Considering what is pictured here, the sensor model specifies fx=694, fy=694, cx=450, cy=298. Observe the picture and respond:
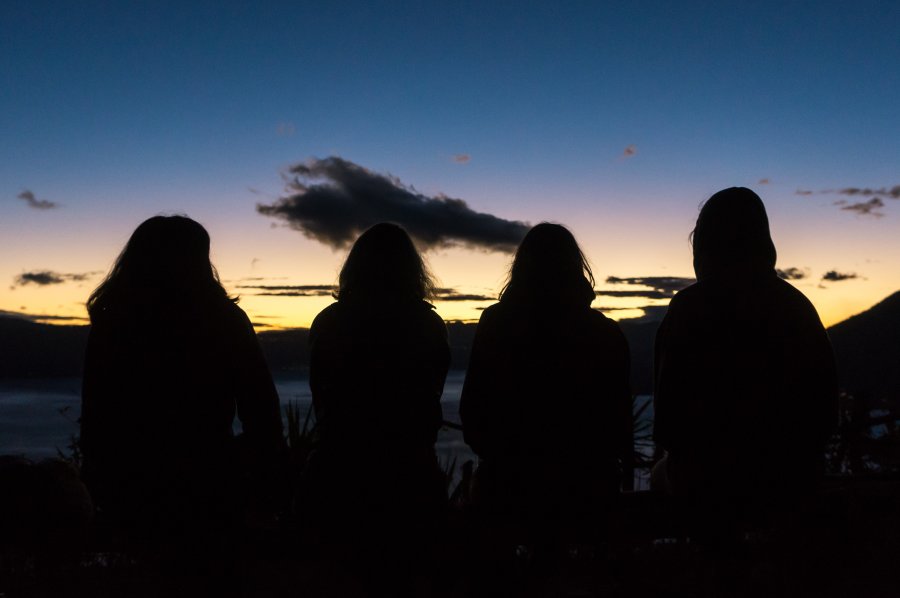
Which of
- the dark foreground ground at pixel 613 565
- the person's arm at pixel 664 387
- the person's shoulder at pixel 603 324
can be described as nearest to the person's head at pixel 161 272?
the dark foreground ground at pixel 613 565

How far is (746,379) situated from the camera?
6.83ft

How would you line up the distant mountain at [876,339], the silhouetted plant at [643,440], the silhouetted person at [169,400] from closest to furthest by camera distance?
1. the silhouetted person at [169,400]
2. the silhouetted plant at [643,440]
3. the distant mountain at [876,339]

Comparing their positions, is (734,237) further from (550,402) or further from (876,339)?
(876,339)

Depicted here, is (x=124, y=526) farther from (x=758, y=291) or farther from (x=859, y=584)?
(x=859, y=584)

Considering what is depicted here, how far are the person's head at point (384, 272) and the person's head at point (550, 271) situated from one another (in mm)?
300

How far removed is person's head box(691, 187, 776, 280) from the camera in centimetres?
214

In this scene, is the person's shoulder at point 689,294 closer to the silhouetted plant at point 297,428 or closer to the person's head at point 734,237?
the person's head at point 734,237

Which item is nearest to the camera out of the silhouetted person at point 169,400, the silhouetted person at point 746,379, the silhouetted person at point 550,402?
the silhouetted person at point 169,400

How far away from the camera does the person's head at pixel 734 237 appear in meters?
2.14

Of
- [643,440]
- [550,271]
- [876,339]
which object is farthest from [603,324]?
[876,339]

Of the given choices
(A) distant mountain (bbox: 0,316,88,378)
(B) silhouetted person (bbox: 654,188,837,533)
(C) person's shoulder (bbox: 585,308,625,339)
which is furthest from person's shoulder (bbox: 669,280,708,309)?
(A) distant mountain (bbox: 0,316,88,378)

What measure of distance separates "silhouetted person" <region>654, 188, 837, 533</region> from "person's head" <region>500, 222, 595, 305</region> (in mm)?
304

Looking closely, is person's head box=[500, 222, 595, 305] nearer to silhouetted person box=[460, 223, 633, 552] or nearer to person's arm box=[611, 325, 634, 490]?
silhouetted person box=[460, 223, 633, 552]

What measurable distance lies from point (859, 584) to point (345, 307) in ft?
8.78
